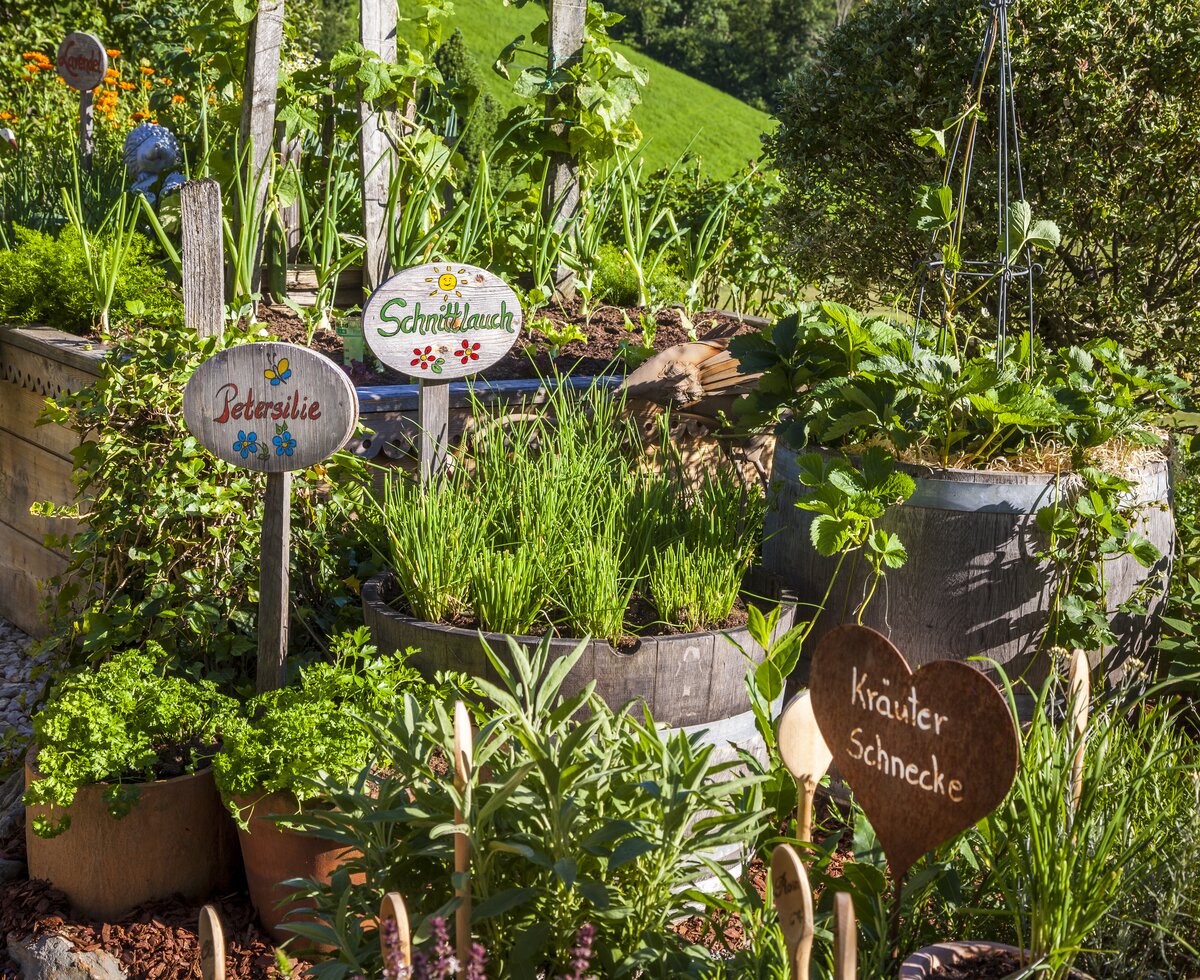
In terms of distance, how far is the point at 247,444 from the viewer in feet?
7.11

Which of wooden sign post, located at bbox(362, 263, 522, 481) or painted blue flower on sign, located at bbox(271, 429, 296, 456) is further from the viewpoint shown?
wooden sign post, located at bbox(362, 263, 522, 481)

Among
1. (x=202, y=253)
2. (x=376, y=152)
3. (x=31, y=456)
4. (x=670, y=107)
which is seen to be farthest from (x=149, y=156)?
(x=670, y=107)

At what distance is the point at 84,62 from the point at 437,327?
3.86 m

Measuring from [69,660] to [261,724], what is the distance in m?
1.02

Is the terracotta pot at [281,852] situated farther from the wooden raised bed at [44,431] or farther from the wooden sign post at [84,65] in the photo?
the wooden sign post at [84,65]

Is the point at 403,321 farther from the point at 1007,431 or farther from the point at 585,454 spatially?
the point at 1007,431

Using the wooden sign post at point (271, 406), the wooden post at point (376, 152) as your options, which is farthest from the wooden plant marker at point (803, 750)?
the wooden post at point (376, 152)

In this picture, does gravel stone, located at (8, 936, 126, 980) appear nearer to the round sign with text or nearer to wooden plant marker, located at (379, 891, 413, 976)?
wooden plant marker, located at (379, 891, 413, 976)

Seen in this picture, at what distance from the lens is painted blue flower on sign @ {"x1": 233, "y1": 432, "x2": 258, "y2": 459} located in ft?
7.11

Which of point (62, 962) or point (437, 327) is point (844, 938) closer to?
point (62, 962)

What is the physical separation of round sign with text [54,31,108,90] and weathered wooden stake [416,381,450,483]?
3.74 metres

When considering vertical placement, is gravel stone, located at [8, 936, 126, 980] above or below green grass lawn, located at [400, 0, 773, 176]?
below

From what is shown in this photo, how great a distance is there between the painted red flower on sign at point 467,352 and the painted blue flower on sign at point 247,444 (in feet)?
1.94

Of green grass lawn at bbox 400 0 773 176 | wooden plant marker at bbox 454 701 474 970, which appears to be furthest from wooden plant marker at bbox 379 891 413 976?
green grass lawn at bbox 400 0 773 176
